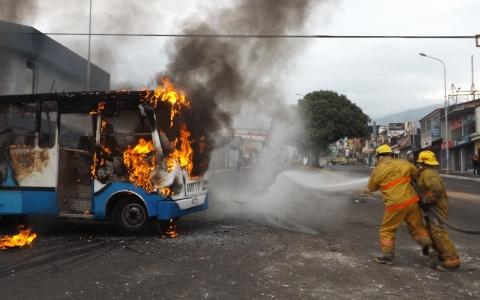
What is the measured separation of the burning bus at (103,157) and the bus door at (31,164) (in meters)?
0.02

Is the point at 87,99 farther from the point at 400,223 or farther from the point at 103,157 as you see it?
the point at 400,223

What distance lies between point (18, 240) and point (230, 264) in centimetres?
402

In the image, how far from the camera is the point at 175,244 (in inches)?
245

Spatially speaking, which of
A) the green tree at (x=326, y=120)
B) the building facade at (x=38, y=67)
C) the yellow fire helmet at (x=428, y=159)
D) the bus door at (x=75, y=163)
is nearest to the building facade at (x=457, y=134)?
the green tree at (x=326, y=120)

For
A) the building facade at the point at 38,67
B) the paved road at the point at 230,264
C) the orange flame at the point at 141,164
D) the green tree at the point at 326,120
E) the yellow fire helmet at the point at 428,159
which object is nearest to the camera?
the paved road at the point at 230,264

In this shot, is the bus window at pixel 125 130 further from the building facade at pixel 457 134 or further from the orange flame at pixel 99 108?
the building facade at pixel 457 134

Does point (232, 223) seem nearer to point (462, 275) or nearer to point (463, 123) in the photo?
point (462, 275)

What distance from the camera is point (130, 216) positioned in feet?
22.4

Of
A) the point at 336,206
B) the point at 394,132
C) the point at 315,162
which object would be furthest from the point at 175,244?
the point at 394,132

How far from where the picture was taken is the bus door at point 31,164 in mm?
6938

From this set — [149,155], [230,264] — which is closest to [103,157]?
[149,155]

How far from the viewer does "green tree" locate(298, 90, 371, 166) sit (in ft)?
124

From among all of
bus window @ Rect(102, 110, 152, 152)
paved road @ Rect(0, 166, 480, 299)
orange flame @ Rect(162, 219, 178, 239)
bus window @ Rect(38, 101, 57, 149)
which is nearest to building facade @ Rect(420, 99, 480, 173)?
paved road @ Rect(0, 166, 480, 299)

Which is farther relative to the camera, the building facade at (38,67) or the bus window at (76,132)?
the building facade at (38,67)
